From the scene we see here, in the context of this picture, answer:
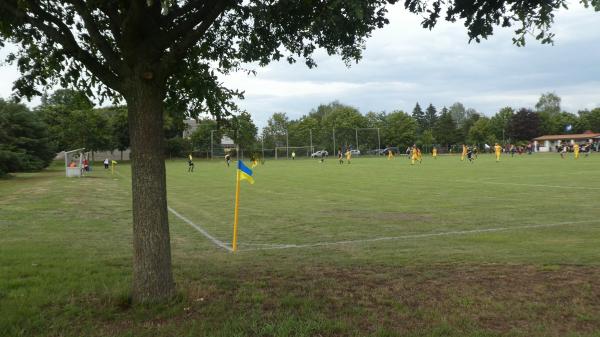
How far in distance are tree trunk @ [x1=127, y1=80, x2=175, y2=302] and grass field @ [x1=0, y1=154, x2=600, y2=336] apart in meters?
0.34

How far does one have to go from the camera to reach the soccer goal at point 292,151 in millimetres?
91125

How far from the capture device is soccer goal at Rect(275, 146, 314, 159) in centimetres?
9112

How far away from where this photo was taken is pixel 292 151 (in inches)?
3642

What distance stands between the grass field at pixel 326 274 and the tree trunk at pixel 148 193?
0.34 meters

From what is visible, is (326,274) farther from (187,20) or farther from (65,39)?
(65,39)

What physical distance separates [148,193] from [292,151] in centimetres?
→ 8701

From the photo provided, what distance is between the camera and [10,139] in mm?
39156

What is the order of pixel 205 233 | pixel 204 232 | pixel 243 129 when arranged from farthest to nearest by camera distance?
1. pixel 204 232
2. pixel 205 233
3. pixel 243 129

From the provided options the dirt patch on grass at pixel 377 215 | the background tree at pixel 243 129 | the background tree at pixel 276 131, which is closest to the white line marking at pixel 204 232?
the dirt patch on grass at pixel 377 215

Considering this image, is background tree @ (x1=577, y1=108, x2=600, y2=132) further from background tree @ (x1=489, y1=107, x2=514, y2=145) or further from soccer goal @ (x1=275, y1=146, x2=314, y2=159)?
soccer goal @ (x1=275, y1=146, x2=314, y2=159)

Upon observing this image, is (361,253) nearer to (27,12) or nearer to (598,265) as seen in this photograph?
(598,265)

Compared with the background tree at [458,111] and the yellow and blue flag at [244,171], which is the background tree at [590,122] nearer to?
the background tree at [458,111]

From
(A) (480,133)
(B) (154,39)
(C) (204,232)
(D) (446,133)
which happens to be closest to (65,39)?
(B) (154,39)

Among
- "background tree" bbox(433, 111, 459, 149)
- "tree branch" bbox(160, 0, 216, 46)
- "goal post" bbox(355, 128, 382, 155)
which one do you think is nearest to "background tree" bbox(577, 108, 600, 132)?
"background tree" bbox(433, 111, 459, 149)
